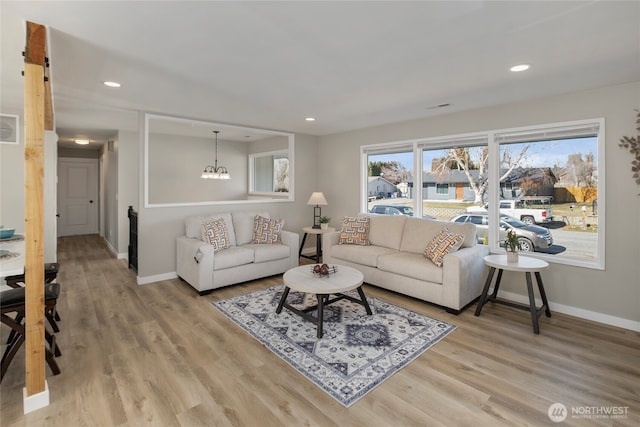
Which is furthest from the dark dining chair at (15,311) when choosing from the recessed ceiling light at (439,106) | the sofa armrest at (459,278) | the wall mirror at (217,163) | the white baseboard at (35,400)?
the recessed ceiling light at (439,106)

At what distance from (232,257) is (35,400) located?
243cm

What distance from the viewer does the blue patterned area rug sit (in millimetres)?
2334

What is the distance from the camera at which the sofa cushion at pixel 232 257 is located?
13.5ft

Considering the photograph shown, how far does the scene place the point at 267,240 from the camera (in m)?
4.96

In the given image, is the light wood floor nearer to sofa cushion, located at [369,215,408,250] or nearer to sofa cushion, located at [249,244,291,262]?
sofa cushion, located at [249,244,291,262]

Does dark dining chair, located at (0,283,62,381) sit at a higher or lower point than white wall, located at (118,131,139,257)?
lower

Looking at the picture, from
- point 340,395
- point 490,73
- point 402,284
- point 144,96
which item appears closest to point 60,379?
point 340,395

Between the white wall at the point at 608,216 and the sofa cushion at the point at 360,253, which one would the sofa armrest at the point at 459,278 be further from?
the sofa cushion at the point at 360,253

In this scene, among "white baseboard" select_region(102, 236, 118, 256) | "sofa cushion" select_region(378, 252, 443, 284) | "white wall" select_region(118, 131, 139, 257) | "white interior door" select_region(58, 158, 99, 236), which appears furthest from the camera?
Answer: "white interior door" select_region(58, 158, 99, 236)

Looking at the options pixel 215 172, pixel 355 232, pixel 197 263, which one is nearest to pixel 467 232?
pixel 355 232

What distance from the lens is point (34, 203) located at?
191cm

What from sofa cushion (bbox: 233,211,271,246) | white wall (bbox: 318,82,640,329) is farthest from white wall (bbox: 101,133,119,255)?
white wall (bbox: 318,82,640,329)

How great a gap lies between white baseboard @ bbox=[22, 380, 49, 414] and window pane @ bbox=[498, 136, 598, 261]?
4.75m

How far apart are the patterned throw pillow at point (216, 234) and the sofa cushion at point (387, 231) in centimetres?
218
